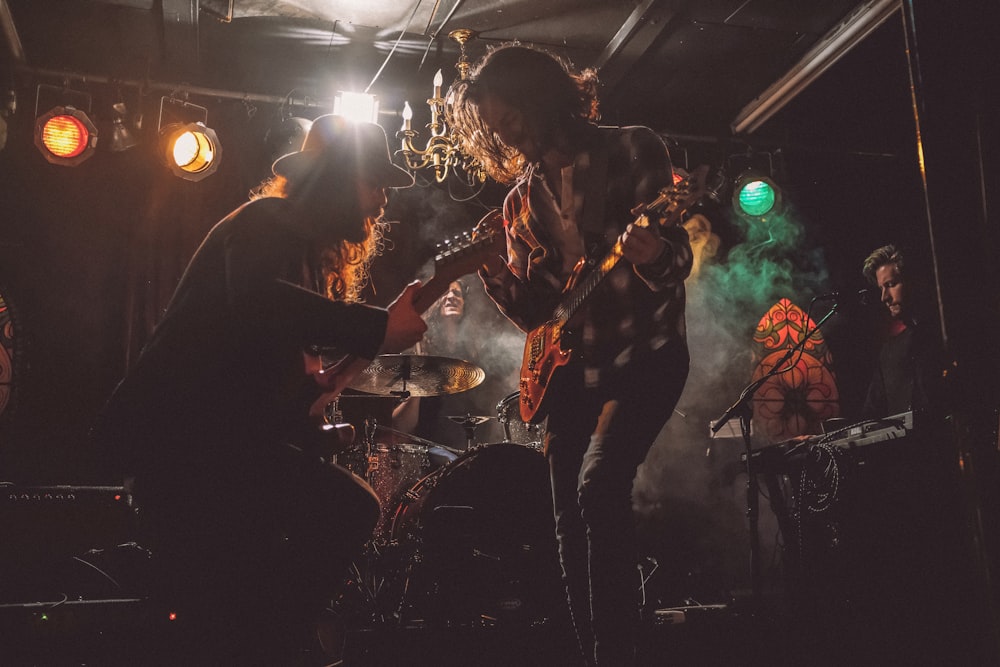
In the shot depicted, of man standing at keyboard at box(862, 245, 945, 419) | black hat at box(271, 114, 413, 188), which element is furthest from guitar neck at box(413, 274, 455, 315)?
man standing at keyboard at box(862, 245, 945, 419)

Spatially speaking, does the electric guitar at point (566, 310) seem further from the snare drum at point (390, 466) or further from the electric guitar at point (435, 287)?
the snare drum at point (390, 466)

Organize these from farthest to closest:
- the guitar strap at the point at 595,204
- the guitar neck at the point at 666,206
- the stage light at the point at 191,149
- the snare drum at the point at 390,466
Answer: the stage light at the point at 191,149 → the snare drum at the point at 390,466 → the guitar strap at the point at 595,204 → the guitar neck at the point at 666,206

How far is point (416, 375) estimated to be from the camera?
4.83 m

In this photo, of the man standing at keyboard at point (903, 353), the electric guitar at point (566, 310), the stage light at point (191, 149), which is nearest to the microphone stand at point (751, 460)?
the man standing at keyboard at point (903, 353)

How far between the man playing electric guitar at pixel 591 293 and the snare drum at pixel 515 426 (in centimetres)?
212

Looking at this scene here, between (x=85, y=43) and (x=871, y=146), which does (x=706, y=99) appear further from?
(x=85, y=43)

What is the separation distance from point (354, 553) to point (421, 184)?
5784 mm

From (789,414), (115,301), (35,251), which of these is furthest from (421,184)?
(789,414)

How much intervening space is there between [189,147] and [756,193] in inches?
215

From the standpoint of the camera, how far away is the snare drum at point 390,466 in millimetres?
4779

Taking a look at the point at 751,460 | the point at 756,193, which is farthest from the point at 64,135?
the point at 756,193

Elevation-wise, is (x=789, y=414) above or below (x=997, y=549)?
above

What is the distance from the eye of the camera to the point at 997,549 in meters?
1.12

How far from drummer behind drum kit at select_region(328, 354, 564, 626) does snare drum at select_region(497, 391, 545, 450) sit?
2.09 ft
